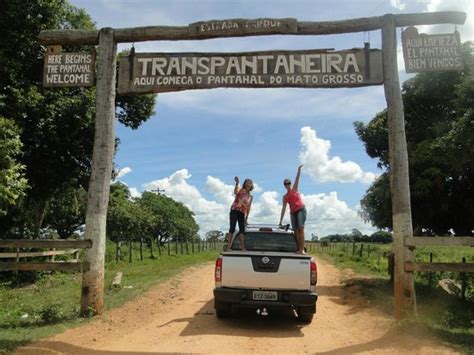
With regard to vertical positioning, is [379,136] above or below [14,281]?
above

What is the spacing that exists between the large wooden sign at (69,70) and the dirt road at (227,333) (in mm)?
4875

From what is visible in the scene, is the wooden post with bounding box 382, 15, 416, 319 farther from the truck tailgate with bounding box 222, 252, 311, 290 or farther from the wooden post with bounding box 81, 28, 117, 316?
the wooden post with bounding box 81, 28, 117, 316

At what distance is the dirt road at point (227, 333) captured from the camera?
712 cm

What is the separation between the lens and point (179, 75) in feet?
32.5

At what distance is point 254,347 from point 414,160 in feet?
24.3

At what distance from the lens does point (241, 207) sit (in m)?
10.1

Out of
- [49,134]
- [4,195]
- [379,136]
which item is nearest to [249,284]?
[4,195]

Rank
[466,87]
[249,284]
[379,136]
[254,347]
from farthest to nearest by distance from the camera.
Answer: [379,136] → [466,87] → [249,284] → [254,347]

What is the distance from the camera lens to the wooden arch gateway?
30.4ft

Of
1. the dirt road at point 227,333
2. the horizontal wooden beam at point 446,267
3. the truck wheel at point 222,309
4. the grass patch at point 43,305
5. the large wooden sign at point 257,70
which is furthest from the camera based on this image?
the large wooden sign at point 257,70

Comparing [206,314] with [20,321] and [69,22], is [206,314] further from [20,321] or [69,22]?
[69,22]

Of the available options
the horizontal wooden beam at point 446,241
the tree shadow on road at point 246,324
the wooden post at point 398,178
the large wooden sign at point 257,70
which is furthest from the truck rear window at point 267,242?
the large wooden sign at point 257,70

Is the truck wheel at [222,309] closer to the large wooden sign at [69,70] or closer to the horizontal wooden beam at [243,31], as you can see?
the large wooden sign at [69,70]

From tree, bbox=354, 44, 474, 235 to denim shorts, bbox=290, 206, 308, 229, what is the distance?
136 inches
